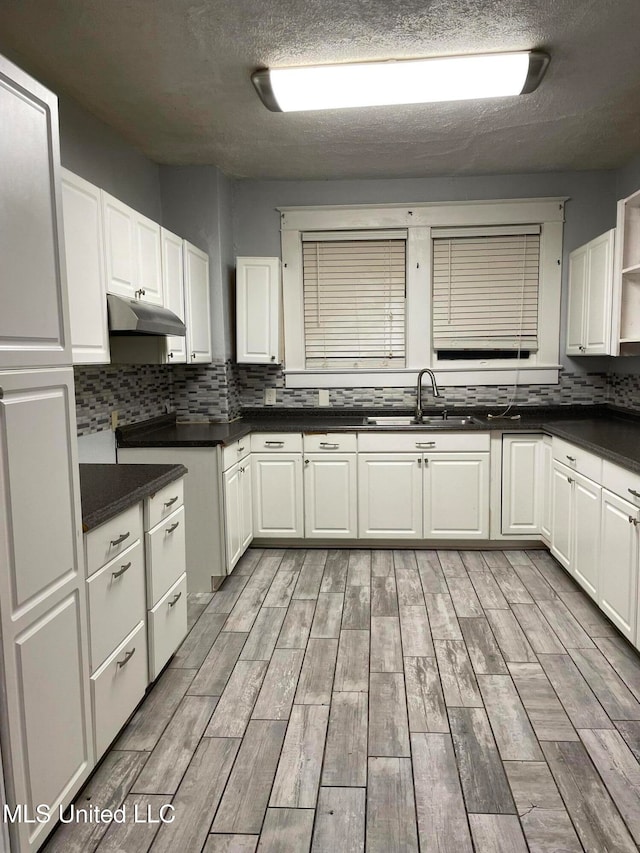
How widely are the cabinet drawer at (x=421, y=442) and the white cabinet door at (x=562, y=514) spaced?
1.70 ft

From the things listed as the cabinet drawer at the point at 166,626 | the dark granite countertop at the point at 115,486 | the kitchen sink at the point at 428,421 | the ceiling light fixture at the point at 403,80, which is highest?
the ceiling light fixture at the point at 403,80

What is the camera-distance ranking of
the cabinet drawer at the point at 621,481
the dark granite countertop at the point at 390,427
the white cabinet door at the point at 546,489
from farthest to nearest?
1. the white cabinet door at the point at 546,489
2. the dark granite countertop at the point at 390,427
3. the cabinet drawer at the point at 621,481

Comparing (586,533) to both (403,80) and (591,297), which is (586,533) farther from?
(403,80)

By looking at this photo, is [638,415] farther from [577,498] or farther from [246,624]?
[246,624]

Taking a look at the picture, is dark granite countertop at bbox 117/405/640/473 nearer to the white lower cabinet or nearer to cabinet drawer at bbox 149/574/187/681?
the white lower cabinet

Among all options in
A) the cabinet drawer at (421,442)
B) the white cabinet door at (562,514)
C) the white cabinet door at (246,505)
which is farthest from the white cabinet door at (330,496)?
the white cabinet door at (562,514)

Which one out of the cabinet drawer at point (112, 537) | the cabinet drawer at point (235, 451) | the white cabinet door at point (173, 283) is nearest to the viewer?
the cabinet drawer at point (112, 537)

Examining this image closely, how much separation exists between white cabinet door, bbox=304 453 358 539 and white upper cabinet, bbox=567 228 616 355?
5.82 ft

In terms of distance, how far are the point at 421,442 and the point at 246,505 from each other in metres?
1.26

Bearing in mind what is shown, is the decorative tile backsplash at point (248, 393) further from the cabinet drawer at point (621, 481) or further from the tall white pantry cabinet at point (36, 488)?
the tall white pantry cabinet at point (36, 488)

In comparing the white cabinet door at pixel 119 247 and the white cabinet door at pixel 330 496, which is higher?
the white cabinet door at pixel 119 247

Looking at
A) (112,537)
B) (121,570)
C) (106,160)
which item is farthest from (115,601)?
(106,160)

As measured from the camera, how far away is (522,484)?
4148 mm

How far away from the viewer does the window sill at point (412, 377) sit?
464 cm
